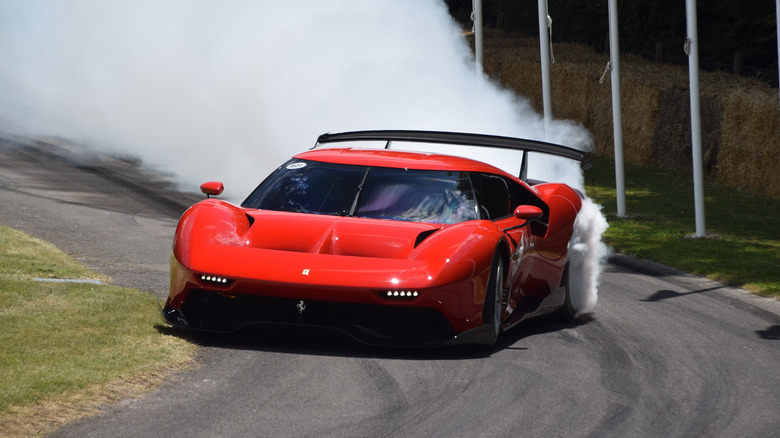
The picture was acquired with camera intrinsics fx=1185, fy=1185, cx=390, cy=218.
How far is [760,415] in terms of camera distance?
6.71 m

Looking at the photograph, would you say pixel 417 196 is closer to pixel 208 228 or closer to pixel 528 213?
pixel 528 213

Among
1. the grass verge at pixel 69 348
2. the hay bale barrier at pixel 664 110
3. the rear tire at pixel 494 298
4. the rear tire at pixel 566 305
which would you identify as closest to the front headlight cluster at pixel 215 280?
the grass verge at pixel 69 348

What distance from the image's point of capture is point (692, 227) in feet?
62.2

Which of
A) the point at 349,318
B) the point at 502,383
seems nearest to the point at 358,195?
the point at 349,318

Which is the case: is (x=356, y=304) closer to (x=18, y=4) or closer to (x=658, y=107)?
(x=658, y=107)

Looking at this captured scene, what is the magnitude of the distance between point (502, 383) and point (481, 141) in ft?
11.7

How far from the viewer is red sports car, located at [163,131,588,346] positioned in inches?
292

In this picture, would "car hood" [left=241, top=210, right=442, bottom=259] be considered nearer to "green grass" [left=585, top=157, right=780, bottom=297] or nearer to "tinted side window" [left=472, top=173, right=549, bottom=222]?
"tinted side window" [left=472, top=173, right=549, bottom=222]

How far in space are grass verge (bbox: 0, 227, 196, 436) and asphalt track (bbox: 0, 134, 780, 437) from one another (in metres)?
0.19

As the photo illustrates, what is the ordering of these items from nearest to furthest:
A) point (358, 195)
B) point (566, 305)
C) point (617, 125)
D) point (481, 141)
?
point (358, 195)
point (566, 305)
point (481, 141)
point (617, 125)

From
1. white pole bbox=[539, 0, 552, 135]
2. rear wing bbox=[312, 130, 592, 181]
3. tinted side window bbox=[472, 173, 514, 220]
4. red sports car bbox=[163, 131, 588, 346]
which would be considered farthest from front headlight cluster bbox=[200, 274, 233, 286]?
white pole bbox=[539, 0, 552, 135]

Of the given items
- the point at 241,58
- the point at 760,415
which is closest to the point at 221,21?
the point at 241,58

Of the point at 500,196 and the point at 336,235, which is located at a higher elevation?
the point at 500,196

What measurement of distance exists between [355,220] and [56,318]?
2149 millimetres
